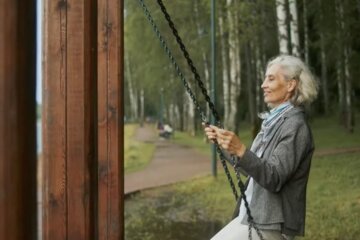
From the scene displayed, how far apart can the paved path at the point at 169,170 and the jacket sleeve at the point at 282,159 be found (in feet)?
37.6

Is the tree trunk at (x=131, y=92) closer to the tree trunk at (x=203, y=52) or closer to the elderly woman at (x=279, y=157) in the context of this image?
the tree trunk at (x=203, y=52)

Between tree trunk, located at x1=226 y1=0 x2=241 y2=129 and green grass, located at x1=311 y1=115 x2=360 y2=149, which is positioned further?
green grass, located at x1=311 y1=115 x2=360 y2=149

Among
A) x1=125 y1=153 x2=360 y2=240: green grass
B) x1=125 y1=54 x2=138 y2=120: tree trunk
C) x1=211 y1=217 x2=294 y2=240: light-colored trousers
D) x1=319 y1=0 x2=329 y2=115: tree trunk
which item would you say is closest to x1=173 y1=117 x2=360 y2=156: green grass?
x1=319 y1=0 x2=329 y2=115: tree trunk

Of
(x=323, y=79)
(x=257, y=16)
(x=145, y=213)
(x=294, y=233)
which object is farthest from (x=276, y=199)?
(x=323, y=79)

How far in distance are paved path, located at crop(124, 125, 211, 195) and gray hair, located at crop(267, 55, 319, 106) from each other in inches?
444

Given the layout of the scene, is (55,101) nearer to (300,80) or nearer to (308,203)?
(300,80)

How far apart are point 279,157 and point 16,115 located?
1.82m

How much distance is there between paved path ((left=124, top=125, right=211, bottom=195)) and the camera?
54.7 ft

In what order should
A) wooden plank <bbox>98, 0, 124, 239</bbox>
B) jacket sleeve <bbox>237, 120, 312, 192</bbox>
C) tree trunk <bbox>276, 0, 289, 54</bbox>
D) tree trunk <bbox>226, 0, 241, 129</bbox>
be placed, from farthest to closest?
tree trunk <bbox>226, 0, 241, 129</bbox> < tree trunk <bbox>276, 0, 289, 54</bbox> < wooden plank <bbox>98, 0, 124, 239</bbox> < jacket sleeve <bbox>237, 120, 312, 192</bbox>

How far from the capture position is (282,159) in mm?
3135

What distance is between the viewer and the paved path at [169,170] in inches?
657

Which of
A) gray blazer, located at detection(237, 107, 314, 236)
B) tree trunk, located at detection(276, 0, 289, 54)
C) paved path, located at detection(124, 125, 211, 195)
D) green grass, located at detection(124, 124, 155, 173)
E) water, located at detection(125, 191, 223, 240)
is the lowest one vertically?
green grass, located at detection(124, 124, 155, 173)

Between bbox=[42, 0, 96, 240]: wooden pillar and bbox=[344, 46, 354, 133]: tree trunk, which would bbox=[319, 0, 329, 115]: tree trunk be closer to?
bbox=[344, 46, 354, 133]: tree trunk

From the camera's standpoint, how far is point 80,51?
243 centimetres
